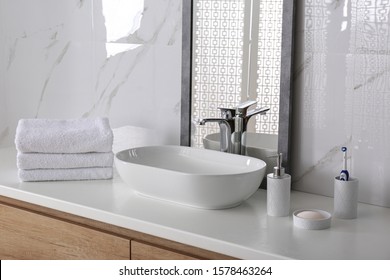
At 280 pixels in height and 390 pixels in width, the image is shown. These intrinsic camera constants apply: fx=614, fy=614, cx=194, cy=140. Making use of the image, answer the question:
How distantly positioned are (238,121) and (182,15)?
1.36 feet

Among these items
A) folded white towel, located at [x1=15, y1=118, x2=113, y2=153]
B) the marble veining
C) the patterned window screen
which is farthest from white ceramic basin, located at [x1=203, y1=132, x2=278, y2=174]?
the marble veining

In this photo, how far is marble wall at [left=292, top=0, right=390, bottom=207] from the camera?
1.71m

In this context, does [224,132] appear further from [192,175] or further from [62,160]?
[62,160]

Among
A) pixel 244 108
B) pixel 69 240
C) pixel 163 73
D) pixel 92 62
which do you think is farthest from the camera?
pixel 92 62

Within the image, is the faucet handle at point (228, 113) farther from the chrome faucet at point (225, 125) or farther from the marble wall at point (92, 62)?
the marble wall at point (92, 62)

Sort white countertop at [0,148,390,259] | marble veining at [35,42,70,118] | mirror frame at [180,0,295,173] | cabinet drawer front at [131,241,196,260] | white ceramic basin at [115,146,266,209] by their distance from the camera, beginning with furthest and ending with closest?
marble veining at [35,42,70,118], mirror frame at [180,0,295,173], white ceramic basin at [115,146,266,209], cabinet drawer front at [131,241,196,260], white countertop at [0,148,390,259]

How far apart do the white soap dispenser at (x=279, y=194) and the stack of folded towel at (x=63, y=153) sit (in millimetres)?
595

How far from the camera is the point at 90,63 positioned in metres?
2.35

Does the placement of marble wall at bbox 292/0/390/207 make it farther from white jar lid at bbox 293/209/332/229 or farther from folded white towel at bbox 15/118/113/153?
folded white towel at bbox 15/118/113/153

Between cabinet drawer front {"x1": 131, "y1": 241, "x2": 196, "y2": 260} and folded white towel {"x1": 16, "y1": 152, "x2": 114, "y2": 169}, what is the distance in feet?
1.48

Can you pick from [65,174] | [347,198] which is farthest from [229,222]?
[65,174]

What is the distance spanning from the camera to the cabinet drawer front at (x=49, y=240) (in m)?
1.69

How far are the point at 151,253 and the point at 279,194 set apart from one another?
0.38m

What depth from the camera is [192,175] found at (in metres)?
1.64
